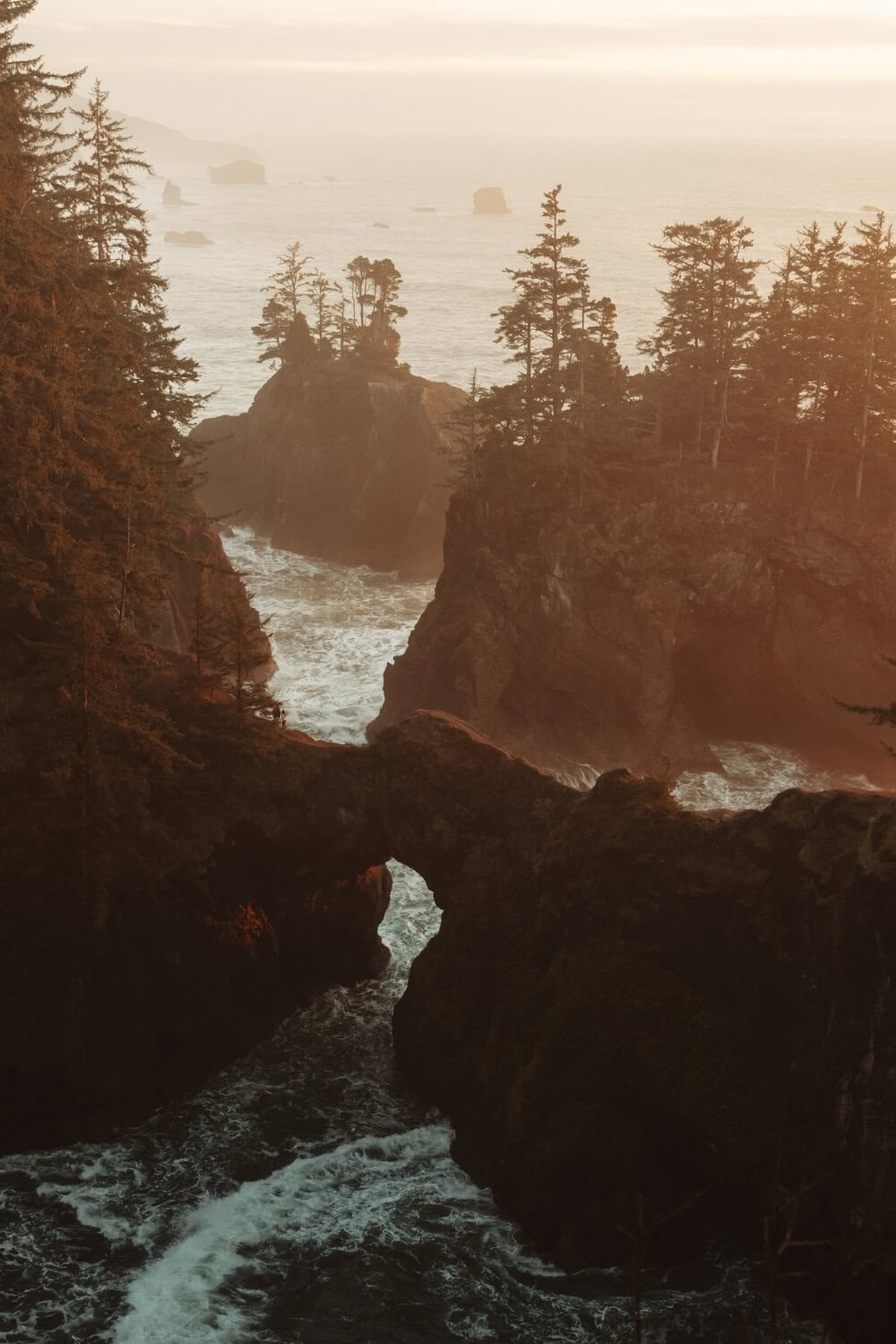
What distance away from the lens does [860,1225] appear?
2527 cm

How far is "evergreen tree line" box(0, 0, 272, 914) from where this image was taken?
1287 inches

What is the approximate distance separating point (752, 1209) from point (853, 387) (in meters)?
39.1

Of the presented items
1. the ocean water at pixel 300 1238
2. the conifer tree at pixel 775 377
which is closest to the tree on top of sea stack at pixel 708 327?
the conifer tree at pixel 775 377

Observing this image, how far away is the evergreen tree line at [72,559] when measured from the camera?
107 ft

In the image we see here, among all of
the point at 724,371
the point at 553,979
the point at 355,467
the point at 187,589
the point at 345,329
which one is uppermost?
the point at 345,329

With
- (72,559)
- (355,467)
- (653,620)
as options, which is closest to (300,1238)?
(72,559)

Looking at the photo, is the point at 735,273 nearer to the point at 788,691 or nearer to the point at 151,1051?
the point at 788,691

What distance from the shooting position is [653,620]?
5444 centimetres

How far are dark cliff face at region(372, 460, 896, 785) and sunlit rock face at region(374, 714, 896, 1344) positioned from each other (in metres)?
20.2

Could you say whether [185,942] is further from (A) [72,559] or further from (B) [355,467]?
(B) [355,467]

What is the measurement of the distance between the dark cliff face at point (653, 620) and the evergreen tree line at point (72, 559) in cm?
1678

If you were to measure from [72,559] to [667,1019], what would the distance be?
18638 mm

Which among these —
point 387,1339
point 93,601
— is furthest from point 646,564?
point 387,1339

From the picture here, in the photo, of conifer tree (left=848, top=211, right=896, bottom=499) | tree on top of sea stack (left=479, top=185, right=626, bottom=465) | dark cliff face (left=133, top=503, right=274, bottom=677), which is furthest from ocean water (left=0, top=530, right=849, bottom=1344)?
conifer tree (left=848, top=211, right=896, bottom=499)
